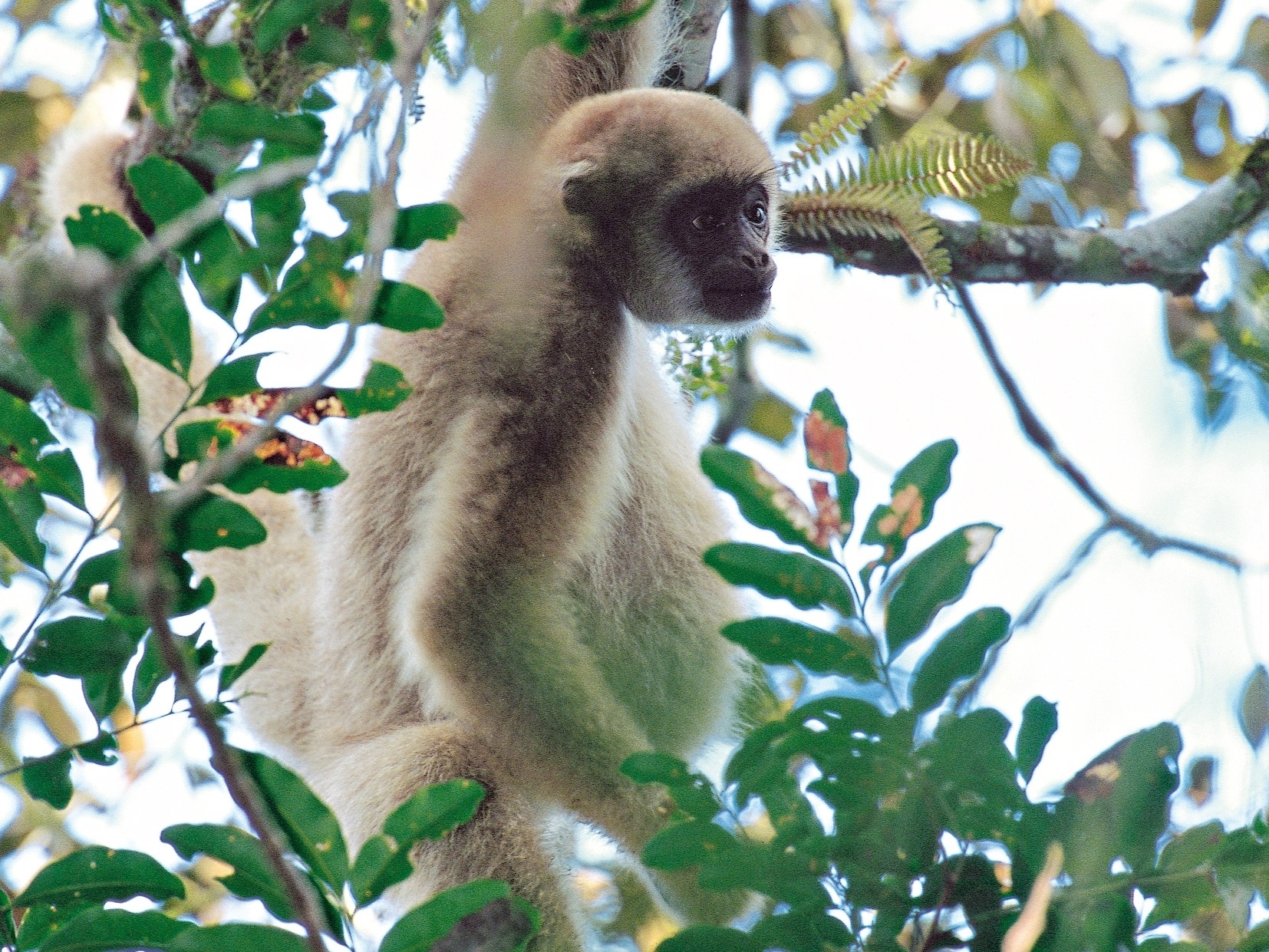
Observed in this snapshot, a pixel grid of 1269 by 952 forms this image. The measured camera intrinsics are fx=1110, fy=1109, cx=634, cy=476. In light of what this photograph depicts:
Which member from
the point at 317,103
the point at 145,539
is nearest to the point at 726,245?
the point at 317,103

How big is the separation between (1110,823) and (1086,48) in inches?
184

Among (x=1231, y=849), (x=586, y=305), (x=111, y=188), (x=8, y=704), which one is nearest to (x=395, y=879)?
(x=1231, y=849)

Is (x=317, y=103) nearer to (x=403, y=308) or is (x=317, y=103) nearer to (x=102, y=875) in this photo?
(x=403, y=308)

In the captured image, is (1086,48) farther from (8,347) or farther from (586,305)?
(8,347)

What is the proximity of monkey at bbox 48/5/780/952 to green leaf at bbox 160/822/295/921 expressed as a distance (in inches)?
58.0

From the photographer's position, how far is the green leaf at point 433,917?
6.94 feet

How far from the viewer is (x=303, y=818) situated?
7.16 ft

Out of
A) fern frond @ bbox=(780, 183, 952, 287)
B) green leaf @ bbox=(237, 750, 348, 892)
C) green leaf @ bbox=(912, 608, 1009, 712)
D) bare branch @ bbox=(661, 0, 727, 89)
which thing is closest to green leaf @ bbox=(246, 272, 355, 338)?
green leaf @ bbox=(237, 750, 348, 892)

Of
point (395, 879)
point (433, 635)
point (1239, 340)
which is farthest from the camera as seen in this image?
point (433, 635)

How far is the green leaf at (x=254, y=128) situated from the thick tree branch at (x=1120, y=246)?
8.93ft

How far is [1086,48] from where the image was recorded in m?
5.48

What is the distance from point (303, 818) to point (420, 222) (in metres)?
1.22

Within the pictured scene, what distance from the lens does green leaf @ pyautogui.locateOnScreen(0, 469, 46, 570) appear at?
2.31 meters

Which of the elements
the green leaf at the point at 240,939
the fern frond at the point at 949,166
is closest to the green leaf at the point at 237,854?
the green leaf at the point at 240,939
